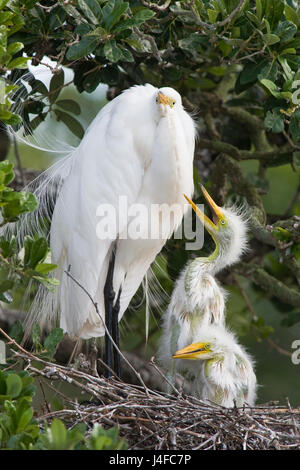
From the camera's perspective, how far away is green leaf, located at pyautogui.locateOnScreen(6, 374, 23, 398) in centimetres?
194

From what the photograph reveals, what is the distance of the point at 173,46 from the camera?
2.82 meters

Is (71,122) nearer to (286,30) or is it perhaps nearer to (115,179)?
(115,179)

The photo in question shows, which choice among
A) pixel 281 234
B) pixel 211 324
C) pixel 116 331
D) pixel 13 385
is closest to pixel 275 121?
pixel 281 234

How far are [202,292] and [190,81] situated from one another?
1120mm

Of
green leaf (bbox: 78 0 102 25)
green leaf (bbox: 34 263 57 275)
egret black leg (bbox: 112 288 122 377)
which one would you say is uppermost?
green leaf (bbox: 78 0 102 25)

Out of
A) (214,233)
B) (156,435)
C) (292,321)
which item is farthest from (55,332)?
(292,321)

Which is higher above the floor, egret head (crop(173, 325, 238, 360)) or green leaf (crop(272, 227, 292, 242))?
green leaf (crop(272, 227, 292, 242))

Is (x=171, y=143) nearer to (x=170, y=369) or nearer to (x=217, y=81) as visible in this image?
(x=170, y=369)

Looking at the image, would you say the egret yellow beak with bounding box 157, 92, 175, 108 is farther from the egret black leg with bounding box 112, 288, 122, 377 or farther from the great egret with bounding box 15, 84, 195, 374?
the egret black leg with bounding box 112, 288, 122, 377

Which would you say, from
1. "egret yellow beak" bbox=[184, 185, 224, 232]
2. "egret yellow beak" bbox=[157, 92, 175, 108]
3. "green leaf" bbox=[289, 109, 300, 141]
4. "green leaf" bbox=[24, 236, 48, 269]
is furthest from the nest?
"egret yellow beak" bbox=[157, 92, 175, 108]

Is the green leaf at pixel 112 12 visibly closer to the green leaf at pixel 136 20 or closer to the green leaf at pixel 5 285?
the green leaf at pixel 136 20

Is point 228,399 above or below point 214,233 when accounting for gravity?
below

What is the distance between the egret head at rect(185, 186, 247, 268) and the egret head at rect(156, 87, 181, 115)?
1.10 ft
